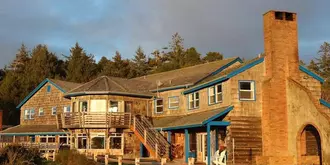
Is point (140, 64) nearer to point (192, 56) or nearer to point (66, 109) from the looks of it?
point (192, 56)

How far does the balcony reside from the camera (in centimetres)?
3659

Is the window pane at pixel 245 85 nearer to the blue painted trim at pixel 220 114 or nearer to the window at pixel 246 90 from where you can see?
the window at pixel 246 90

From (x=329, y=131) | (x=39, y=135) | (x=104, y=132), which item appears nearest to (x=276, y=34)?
(x=329, y=131)

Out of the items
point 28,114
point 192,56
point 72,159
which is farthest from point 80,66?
point 72,159

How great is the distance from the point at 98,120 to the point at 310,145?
1661 cm

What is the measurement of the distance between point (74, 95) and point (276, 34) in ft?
59.0

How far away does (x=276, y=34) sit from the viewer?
1171 inches

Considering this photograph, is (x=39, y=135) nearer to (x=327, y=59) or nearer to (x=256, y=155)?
(x=256, y=155)

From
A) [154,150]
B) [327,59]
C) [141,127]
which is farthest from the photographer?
[327,59]

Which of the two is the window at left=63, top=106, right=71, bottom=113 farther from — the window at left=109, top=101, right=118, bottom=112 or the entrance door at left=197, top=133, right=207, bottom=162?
the entrance door at left=197, top=133, right=207, bottom=162

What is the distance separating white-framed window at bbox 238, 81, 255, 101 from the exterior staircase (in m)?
7.46

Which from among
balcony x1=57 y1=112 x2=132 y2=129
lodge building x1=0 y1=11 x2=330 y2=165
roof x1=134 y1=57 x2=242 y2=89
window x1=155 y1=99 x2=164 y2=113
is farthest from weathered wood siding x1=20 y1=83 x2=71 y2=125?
window x1=155 y1=99 x2=164 y2=113

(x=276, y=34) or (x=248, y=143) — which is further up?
(x=276, y=34)

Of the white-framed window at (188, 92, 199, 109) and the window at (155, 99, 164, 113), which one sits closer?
the white-framed window at (188, 92, 199, 109)
